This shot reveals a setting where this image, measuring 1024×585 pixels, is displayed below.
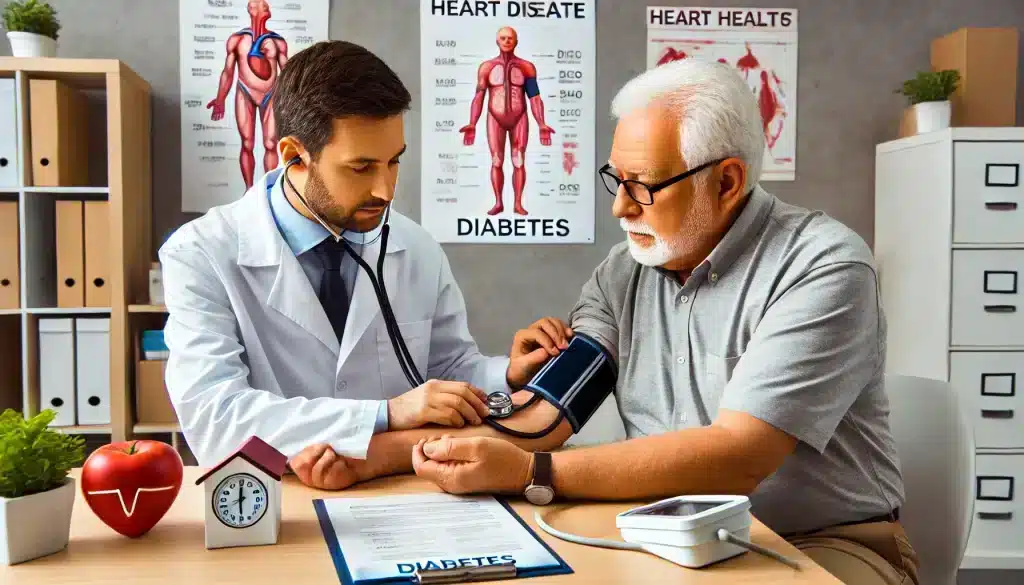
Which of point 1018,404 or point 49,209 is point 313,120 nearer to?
point 49,209

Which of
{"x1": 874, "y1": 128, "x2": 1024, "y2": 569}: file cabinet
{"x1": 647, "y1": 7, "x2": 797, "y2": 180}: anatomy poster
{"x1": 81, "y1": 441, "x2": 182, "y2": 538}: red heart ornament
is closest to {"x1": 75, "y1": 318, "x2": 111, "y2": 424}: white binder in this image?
{"x1": 81, "y1": 441, "x2": 182, "y2": 538}: red heart ornament

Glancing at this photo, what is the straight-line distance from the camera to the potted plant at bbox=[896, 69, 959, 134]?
2967 millimetres

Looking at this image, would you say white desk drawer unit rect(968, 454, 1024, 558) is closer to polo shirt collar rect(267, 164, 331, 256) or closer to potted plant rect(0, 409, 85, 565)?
polo shirt collar rect(267, 164, 331, 256)

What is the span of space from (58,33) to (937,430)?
295 centimetres

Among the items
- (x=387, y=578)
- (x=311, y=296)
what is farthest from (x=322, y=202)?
(x=387, y=578)

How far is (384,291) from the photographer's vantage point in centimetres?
175

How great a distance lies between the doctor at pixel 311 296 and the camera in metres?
1.43

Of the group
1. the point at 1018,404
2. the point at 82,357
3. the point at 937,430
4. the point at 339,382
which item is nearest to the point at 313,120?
the point at 339,382

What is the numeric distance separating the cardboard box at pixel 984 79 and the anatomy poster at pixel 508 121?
1318mm

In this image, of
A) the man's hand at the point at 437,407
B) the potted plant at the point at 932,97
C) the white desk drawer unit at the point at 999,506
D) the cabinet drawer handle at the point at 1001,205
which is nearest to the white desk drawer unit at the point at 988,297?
the cabinet drawer handle at the point at 1001,205

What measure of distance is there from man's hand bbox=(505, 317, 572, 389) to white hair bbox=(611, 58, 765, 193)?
0.40m

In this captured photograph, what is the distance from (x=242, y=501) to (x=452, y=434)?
466 millimetres

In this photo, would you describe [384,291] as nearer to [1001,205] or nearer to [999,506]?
[1001,205]

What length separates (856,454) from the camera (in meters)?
1.40
